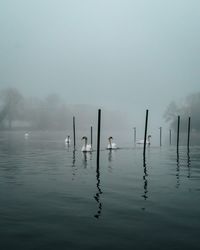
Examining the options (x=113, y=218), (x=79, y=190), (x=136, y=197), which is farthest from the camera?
(x=79, y=190)

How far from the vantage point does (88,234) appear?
1241 cm

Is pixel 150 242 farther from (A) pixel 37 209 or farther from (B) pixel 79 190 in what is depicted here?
(B) pixel 79 190

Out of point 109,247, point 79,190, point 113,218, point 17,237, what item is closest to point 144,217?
point 113,218

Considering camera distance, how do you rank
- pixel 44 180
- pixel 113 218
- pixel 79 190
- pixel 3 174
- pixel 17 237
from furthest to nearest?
pixel 3 174
pixel 44 180
pixel 79 190
pixel 113 218
pixel 17 237

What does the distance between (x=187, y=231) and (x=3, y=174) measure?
1834cm

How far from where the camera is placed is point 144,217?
48.5 ft

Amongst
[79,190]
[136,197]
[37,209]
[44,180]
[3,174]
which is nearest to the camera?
[37,209]

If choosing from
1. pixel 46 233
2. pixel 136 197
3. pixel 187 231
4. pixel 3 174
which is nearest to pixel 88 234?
pixel 46 233

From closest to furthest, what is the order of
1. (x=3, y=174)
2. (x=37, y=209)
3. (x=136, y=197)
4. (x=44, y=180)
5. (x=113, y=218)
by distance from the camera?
(x=113, y=218) → (x=37, y=209) → (x=136, y=197) → (x=44, y=180) → (x=3, y=174)

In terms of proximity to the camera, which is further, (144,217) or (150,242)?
(144,217)

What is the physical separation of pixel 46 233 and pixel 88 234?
4.82 feet

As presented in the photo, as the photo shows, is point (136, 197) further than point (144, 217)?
Yes

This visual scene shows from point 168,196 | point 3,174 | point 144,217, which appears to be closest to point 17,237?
point 144,217

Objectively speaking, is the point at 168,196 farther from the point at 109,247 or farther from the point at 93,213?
the point at 109,247
